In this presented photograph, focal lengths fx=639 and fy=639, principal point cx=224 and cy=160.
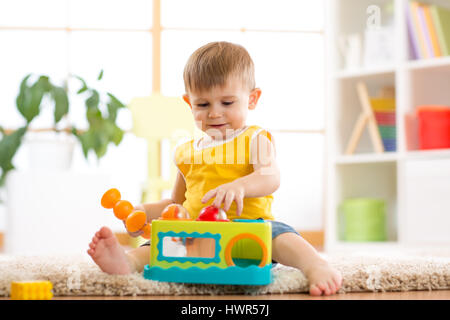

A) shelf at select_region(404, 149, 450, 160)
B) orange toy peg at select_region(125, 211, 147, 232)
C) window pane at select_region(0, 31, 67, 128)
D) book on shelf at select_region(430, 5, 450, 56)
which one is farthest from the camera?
window pane at select_region(0, 31, 67, 128)

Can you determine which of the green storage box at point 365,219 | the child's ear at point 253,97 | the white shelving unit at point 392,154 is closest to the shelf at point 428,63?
the white shelving unit at point 392,154

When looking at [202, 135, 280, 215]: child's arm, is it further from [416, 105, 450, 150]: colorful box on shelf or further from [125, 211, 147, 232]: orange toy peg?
[416, 105, 450, 150]: colorful box on shelf

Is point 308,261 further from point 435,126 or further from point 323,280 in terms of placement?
point 435,126

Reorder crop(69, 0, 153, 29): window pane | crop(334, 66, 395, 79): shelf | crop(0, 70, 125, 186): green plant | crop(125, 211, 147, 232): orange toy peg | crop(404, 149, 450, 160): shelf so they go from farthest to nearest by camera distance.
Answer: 1. crop(69, 0, 153, 29): window pane
2. crop(0, 70, 125, 186): green plant
3. crop(334, 66, 395, 79): shelf
4. crop(404, 149, 450, 160): shelf
5. crop(125, 211, 147, 232): orange toy peg

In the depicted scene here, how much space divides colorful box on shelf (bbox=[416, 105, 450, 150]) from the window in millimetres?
1274

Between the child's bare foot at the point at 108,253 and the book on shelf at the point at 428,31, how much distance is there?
6.08ft

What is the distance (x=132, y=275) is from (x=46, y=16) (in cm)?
288

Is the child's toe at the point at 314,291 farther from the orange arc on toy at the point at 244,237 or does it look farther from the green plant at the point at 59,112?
the green plant at the point at 59,112

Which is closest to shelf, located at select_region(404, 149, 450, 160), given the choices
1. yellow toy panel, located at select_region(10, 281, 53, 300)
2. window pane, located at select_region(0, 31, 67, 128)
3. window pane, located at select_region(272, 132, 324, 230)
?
window pane, located at select_region(272, 132, 324, 230)

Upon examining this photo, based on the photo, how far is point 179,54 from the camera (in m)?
3.67

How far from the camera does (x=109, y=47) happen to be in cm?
360

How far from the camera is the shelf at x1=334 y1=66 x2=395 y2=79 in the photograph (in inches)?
104

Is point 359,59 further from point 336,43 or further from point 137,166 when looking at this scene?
point 137,166

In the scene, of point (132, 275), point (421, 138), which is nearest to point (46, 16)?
point (421, 138)
